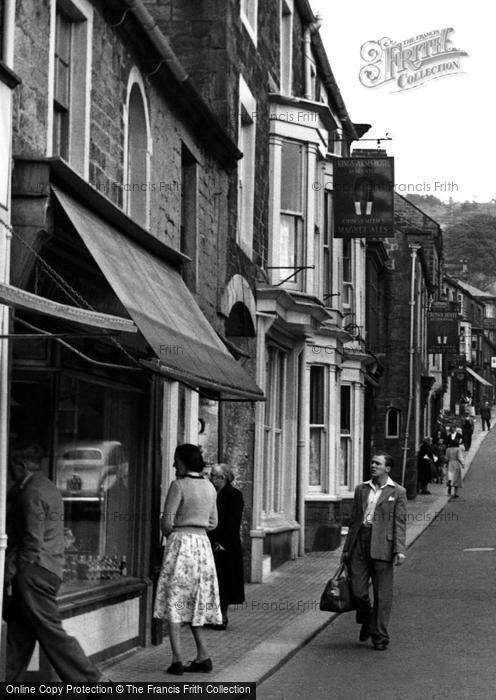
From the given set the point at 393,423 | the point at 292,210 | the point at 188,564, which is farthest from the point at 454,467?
the point at 188,564

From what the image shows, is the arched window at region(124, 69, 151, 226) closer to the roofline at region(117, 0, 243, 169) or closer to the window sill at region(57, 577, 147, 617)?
the roofline at region(117, 0, 243, 169)

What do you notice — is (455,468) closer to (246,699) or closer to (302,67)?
(302,67)

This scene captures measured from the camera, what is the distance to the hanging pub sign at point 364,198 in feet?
80.9

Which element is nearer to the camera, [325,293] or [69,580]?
[69,580]

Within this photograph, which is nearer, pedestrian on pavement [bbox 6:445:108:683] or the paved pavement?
pedestrian on pavement [bbox 6:445:108:683]

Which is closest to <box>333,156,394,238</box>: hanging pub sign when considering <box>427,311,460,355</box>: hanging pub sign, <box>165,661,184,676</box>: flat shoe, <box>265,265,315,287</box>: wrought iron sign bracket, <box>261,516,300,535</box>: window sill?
<box>265,265,315,287</box>: wrought iron sign bracket

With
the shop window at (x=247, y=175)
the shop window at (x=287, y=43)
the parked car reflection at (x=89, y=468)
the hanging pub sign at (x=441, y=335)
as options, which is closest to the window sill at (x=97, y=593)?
the parked car reflection at (x=89, y=468)

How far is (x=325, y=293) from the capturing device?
2575 centimetres

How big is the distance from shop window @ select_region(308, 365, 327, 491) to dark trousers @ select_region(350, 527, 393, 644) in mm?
11919

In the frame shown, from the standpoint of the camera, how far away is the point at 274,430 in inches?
877

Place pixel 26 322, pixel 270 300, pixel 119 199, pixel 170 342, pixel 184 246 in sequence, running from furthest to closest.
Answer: pixel 270 300, pixel 184 246, pixel 119 199, pixel 170 342, pixel 26 322

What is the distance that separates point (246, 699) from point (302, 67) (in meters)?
16.6

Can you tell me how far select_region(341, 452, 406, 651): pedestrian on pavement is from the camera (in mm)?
13359

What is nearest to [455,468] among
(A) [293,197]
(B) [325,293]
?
(B) [325,293]
